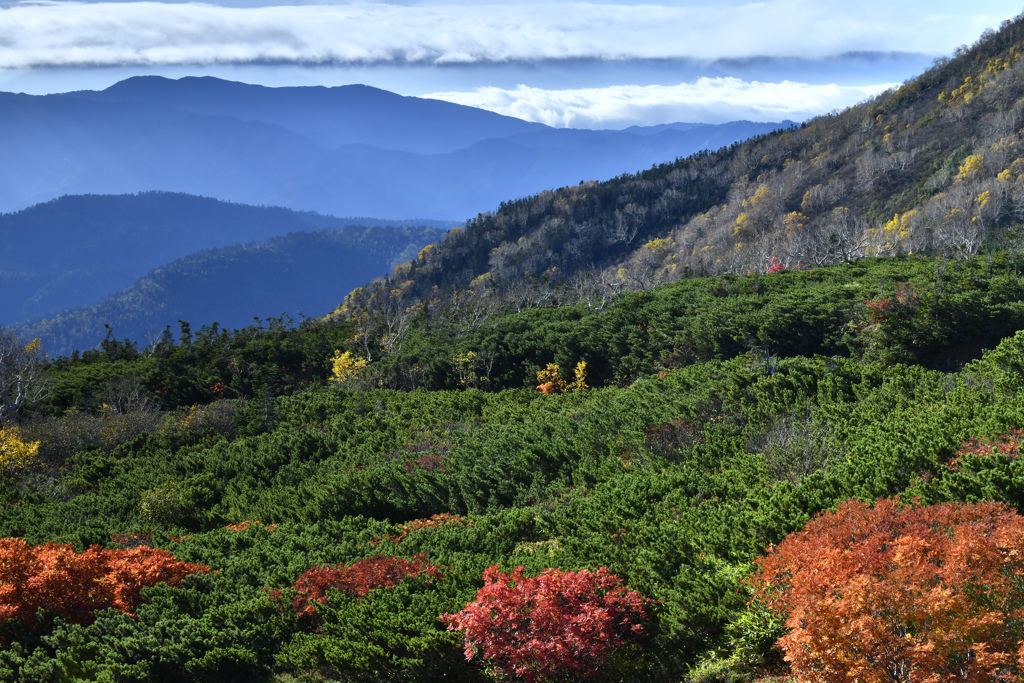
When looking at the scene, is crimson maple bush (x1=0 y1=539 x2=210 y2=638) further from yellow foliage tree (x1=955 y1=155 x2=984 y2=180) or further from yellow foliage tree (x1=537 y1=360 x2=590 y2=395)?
yellow foliage tree (x1=955 y1=155 x2=984 y2=180)

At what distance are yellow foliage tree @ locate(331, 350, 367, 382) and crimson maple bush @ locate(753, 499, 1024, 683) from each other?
40.7 meters

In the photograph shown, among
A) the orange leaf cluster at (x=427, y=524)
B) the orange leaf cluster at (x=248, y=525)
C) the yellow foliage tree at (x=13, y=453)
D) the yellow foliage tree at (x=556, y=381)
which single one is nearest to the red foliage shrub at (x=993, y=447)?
the orange leaf cluster at (x=427, y=524)

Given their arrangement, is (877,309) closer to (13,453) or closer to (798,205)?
(13,453)

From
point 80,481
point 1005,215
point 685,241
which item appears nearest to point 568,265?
point 685,241

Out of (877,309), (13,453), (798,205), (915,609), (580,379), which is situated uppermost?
(798,205)

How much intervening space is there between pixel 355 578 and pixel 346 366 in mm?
36439

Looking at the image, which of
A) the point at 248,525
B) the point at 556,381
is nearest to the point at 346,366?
the point at 556,381

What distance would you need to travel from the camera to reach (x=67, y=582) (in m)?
12.6

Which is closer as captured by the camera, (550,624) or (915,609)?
(915,609)

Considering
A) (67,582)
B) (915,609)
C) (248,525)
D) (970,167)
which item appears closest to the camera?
(915,609)

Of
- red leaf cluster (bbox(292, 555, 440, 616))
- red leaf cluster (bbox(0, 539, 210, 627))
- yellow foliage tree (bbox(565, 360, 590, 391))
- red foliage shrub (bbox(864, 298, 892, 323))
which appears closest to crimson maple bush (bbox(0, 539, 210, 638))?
red leaf cluster (bbox(0, 539, 210, 627))

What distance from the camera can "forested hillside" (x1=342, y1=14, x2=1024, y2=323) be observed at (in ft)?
227

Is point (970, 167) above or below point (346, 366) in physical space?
above

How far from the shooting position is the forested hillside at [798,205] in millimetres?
69188
